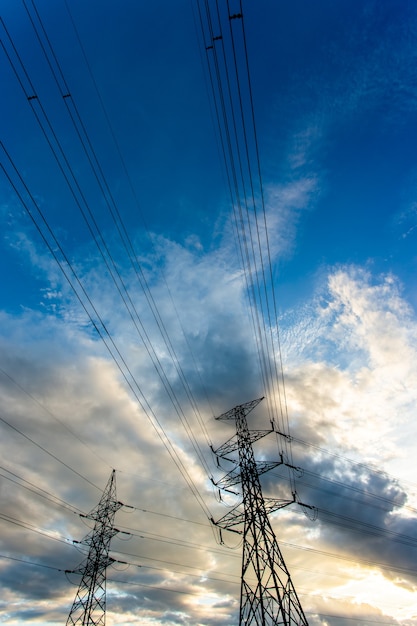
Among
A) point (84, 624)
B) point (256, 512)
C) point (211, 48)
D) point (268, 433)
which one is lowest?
point (84, 624)

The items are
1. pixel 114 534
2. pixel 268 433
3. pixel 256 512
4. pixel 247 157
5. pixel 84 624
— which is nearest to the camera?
pixel 247 157

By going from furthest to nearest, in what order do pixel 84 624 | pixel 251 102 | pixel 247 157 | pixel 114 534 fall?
pixel 114 534, pixel 84 624, pixel 247 157, pixel 251 102

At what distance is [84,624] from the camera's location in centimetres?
2739

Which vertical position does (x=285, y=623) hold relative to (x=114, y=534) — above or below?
below

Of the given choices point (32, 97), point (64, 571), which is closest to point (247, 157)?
point (32, 97)

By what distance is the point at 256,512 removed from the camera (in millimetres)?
21312

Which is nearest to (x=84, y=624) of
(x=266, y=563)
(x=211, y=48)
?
(x=266, y=563)

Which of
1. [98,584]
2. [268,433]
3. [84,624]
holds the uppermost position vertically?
[268,433]

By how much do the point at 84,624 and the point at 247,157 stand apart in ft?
127

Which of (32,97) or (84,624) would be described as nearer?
(32,97)

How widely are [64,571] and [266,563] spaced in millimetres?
24345

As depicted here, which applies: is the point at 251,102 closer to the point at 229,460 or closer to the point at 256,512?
the point at 256,512

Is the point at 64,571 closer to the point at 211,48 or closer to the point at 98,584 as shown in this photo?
the point at 98,584

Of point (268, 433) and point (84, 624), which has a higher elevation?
point (268, 433)
